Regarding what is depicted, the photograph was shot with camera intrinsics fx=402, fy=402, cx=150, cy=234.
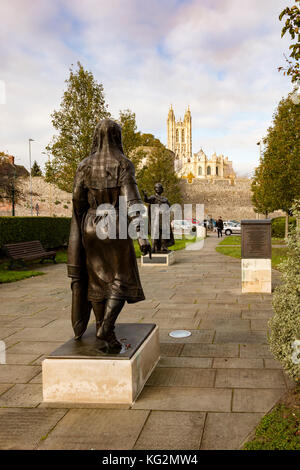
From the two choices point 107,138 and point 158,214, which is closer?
point 107,138

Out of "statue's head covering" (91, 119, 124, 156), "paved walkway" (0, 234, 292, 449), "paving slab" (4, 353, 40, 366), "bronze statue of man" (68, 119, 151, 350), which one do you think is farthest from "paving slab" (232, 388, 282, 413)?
"statue's head covering" (91, 119, 124, 156)

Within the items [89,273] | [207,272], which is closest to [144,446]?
[89,273]

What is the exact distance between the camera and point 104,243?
11.6ft

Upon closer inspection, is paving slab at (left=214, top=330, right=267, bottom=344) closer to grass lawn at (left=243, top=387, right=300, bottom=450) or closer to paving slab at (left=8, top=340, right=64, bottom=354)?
grass lawn at (left=243, top=387, right=300, bottom=450)

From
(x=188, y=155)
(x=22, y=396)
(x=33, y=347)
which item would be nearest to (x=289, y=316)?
(x=22, y=396)

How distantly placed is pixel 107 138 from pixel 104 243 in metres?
0.95

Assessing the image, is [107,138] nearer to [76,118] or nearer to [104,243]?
[104,243]

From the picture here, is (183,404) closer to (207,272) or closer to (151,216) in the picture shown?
(207,272)

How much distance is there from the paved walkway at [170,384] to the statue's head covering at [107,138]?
7.21 ft

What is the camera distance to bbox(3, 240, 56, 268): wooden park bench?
12148 millimetres

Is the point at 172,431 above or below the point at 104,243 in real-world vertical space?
below

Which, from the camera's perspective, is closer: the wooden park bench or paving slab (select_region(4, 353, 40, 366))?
paving slab (select_region(4, 353, 40, 366))

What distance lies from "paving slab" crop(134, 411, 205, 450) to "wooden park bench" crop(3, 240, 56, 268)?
9.90 m

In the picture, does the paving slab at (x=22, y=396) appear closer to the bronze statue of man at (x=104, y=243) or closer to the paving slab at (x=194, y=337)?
the bronze statue of man at (x=104, y=243)
